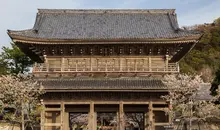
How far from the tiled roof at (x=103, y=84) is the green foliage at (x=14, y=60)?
27.4 m

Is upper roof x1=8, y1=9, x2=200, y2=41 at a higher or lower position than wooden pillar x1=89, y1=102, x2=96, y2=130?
higher

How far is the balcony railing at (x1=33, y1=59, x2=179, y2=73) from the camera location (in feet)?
91.7

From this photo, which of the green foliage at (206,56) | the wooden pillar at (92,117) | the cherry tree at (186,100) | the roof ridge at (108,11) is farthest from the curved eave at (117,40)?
the green foliage at (206,56)

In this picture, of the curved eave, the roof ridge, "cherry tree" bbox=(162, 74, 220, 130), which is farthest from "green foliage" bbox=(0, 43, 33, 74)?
"cherry tree" bbox=(162, 74, 220, 130)

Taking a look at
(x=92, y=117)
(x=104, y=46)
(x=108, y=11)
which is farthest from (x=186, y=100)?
(x=108, y=11)

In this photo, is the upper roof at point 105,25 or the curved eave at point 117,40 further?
the upper roof at point 105,25

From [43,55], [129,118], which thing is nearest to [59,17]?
[43,55]

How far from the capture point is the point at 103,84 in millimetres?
26578

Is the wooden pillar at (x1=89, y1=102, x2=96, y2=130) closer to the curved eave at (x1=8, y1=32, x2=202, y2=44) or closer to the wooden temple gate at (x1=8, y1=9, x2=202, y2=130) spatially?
the wooden temple gate at (x1=8, y1=9, x2=202, y2=130)

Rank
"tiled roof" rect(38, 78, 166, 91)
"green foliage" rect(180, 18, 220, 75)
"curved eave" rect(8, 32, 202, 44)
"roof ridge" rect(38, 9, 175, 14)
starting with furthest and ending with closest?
"green foliage" rect(180, 18, 220, 75)
"roof ridge" rect(38, 9, 175, 14)
"curved eave" rect(8, 32, 202, 44)
"tiled roof" rect(38, 78, 166, 91)

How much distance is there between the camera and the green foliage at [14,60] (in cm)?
5306

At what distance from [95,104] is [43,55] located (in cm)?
577

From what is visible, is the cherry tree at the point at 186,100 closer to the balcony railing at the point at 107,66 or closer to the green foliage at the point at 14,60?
the balcony railing at the point at 107,66

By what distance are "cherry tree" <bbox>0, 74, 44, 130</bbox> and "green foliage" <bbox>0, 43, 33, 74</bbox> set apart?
91.2ft
